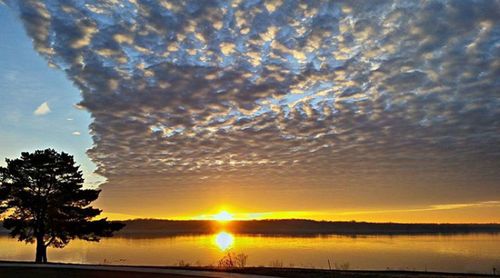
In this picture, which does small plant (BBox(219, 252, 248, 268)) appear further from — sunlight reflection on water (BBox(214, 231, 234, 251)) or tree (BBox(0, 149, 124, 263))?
sunlight reflection on water (BBox(214, 231, 234, 251))

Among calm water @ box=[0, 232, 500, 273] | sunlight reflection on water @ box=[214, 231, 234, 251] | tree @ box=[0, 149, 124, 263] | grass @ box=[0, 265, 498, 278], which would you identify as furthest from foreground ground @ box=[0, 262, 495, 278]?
sunlight reflection on water @ box=[214, 231, 234, 251]

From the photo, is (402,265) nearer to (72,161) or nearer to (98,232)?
(98,232)

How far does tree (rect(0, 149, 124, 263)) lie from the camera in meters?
39.8

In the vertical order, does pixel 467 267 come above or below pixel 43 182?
below

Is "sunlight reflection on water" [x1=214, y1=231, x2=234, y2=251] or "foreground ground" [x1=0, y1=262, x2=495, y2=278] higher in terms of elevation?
"sunlight reflection on water" [x1=214, y1=231, x2=234, y2=251]

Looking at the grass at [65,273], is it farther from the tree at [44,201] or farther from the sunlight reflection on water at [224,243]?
the sunlight reflection on water at [224,243]

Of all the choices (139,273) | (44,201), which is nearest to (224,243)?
(44,201)

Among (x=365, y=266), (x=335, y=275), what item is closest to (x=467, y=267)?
(x=365, y=266)

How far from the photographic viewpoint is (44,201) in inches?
1583

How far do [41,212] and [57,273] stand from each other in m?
15.6

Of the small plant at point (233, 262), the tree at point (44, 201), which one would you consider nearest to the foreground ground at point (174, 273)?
the small plant at point (233, 262)

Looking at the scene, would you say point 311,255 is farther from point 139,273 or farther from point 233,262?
point 139,273

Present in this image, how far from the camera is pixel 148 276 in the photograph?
2439cm

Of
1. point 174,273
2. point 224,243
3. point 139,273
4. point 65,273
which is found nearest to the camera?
point 174,273
